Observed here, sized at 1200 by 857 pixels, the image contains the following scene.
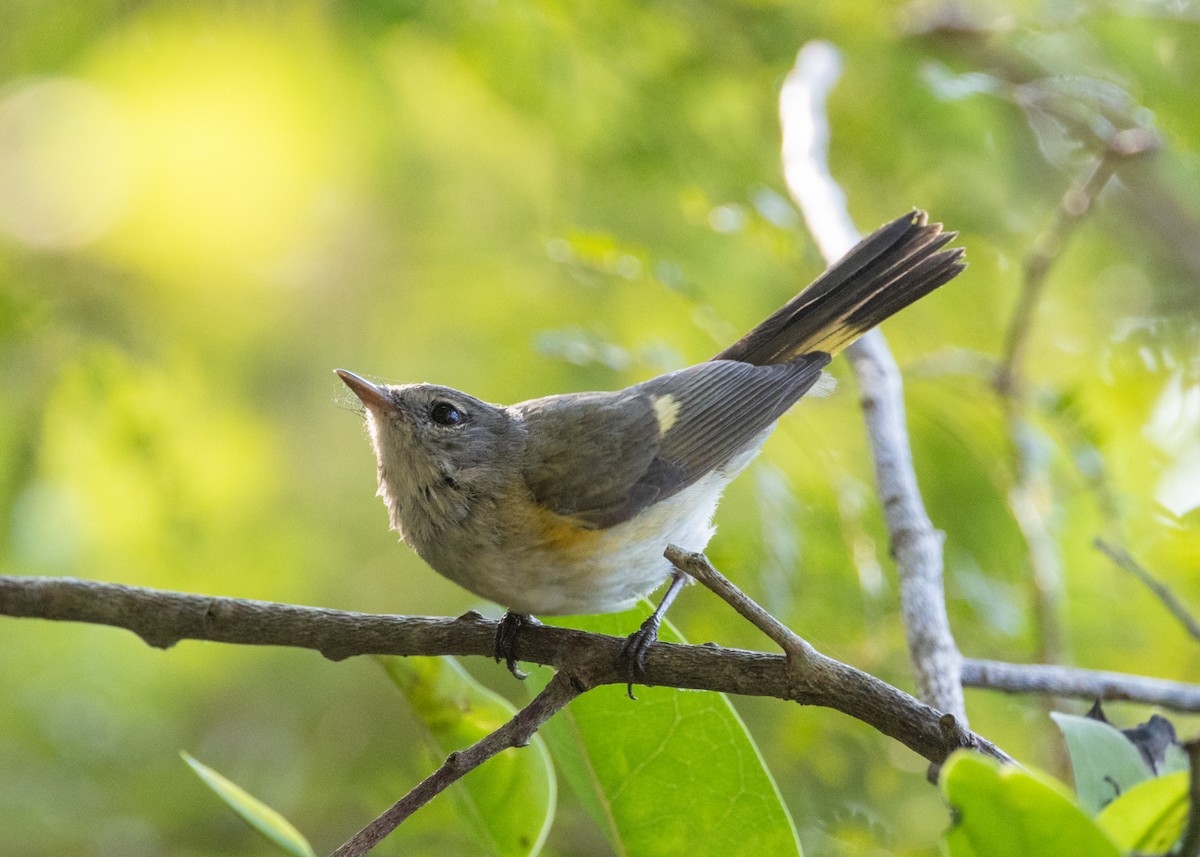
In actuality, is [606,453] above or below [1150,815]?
above

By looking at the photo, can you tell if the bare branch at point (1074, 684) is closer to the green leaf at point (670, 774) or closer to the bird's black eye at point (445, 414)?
the green leaf at point (670, 774)

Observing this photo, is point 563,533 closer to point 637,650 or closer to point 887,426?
point 637,650

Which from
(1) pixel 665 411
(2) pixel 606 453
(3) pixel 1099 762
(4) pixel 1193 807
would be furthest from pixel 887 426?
(4) pixel 1193 807

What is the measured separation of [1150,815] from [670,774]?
80 centimetres

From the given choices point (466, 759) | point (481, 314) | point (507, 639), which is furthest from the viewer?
point (481, 314)

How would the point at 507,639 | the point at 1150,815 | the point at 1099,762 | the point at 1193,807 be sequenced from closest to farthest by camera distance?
1. the point at 1193,807
2. the point at 1150,815
3. the point at 1099,762
4. the point at 507,639

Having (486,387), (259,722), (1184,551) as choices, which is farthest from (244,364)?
(1184,551)

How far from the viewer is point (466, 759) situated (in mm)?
1469

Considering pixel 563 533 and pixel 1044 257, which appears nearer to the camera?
pixel 563 533

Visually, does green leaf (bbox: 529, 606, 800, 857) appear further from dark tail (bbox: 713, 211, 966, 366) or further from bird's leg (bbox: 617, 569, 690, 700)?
dark tail (bbox: 713, 211, 966, 366)

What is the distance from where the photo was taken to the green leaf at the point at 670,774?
1.56m

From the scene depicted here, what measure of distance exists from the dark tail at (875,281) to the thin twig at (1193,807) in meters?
1.61

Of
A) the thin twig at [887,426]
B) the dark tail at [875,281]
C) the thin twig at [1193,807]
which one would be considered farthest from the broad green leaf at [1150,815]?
the dark tail at [875,281]

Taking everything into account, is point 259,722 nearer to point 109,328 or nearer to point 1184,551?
point 109,328
